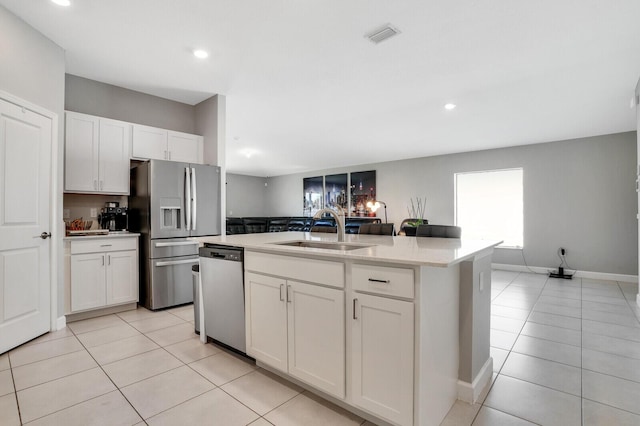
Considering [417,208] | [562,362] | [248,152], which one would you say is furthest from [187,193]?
[417,208]

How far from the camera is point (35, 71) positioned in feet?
8.77

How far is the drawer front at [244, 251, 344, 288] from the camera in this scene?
1.67 meters

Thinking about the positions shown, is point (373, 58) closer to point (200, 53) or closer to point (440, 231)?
point (200, 53)

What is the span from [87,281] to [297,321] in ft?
8.62

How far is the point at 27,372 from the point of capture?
2137 millimetres

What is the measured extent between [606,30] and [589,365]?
8.26 feet

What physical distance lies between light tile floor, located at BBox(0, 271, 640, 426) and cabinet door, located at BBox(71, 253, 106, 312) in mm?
195

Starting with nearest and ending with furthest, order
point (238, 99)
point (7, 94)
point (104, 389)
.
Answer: point (104, 389)
point (7, 94)
point (238, 99)

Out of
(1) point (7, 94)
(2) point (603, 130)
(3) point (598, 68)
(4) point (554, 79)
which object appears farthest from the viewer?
(2) point (603, 130)

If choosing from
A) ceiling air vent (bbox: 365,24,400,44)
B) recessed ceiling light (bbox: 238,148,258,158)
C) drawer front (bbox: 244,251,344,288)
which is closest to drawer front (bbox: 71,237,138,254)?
drawer front (bbox: 244,251,344,288)

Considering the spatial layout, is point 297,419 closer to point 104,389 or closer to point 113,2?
point 104,389

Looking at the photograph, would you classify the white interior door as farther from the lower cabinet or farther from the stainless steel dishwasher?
the lower cabinet

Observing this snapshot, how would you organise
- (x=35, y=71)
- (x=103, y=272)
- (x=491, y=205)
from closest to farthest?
(x=35, y=71) < (x=103, y=272) < (x=491, y=205)

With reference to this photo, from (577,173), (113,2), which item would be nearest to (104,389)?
(113,2)
